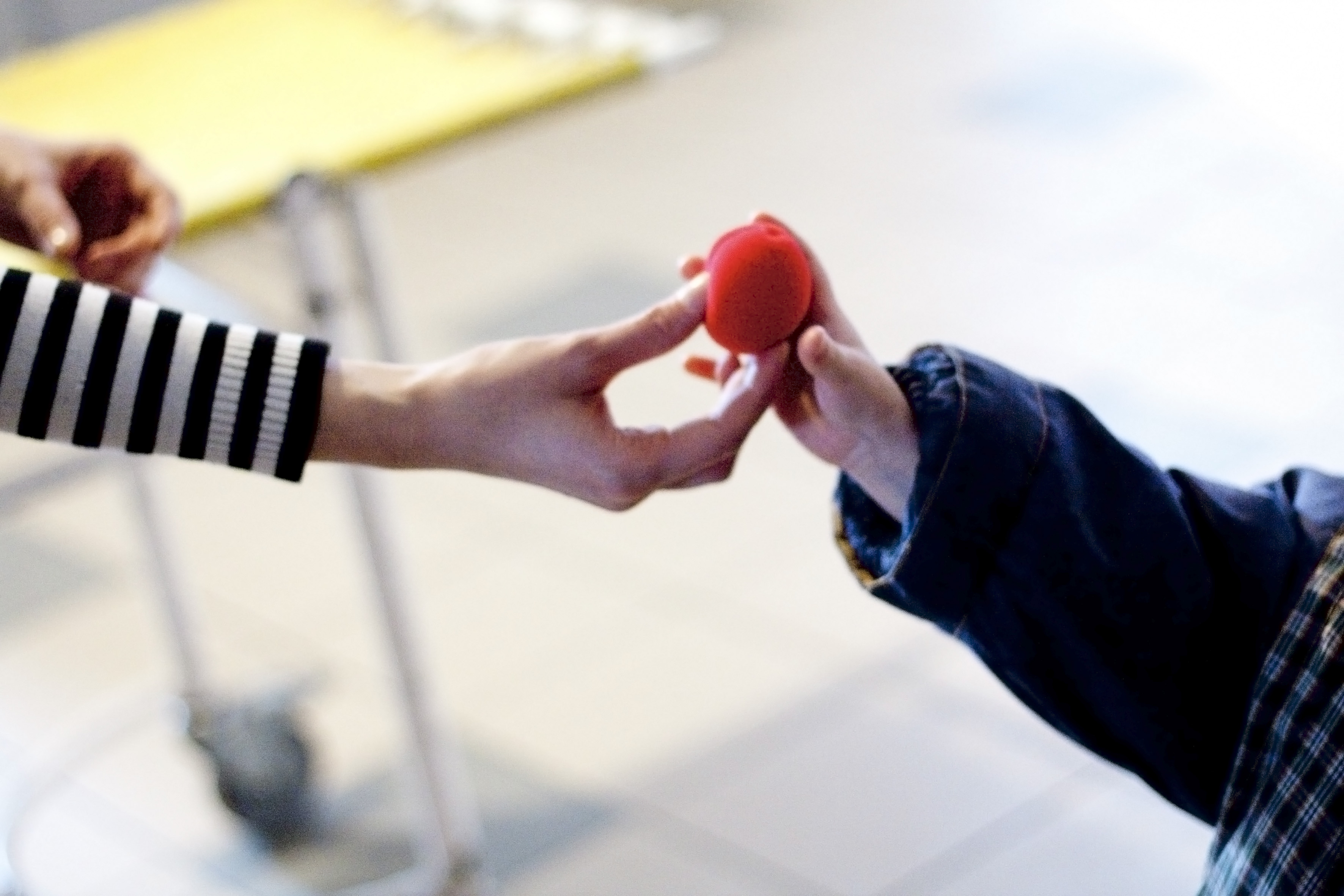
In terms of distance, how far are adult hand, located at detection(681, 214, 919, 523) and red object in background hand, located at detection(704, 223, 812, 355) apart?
0.01 m

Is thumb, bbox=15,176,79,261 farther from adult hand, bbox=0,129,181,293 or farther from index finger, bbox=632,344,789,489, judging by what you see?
index finger, bbox=632,344,789,489

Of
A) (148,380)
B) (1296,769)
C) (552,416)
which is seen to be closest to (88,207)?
(148,380)

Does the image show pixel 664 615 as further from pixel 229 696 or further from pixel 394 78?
pixel 394 78

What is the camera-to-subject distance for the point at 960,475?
0.81 meters

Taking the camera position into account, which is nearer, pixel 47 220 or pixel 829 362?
pixel 829 362

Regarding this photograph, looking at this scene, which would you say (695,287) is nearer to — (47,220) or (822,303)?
(822,303)

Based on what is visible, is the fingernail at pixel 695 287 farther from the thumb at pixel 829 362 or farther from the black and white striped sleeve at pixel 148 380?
the black and white striped sleeve at pixel 148 380

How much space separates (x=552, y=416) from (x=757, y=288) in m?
0.13

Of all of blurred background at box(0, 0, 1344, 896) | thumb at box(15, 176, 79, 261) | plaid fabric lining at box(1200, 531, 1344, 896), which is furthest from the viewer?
blurred background at box(0, 0, 1344, 896)

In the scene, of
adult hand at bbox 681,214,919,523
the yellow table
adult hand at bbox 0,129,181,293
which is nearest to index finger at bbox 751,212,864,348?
adult hand at bbox 681,214,919,523

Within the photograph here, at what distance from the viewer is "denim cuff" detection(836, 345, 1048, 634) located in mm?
810

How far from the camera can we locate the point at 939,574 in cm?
82

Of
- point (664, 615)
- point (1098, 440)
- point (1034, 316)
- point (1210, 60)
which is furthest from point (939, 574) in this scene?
point (1210, 60)

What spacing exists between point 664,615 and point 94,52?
34.7 inches
